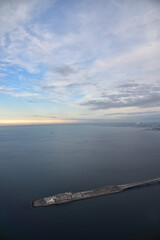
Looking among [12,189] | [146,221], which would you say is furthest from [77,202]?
[12,189]

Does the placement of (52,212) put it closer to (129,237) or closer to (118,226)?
(118,226)

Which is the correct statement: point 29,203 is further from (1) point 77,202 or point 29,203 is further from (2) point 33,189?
(1) point 77,202

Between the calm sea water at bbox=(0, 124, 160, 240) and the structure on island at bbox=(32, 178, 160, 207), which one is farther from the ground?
the structure on island at bbox=(32, 178, 160, 207)

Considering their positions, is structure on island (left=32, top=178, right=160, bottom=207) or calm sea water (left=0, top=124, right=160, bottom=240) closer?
calm sea water (left=0, top=124, right=160, bottom=240)

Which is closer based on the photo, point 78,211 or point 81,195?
point 78,211

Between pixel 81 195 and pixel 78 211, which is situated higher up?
pixel 81 195

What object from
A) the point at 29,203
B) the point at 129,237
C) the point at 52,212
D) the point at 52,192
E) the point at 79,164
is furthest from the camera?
the point at 79,164

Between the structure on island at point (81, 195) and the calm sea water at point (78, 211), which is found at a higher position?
the structure on island at point (81, 195)

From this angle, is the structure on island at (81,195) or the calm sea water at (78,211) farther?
the structure on island at (81,195)

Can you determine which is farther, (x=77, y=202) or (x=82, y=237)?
(x=77, y=202)

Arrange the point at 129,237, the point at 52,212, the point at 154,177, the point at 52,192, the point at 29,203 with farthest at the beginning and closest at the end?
the point at 154,177, the point at 52,192, the point at 29,203, the point at 52,212, the point at 129,237
